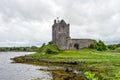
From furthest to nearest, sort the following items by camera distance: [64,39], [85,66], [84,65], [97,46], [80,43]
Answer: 1. [80,43]
2. [97,46]
3. [64,39]
4. [84,65]
5. [85,66]

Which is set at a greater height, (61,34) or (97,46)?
(61,34)

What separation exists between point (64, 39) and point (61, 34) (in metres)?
2.82

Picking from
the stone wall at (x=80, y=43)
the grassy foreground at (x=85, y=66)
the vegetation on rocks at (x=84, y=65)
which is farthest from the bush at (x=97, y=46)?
the grassy foreground at (x=85, y=66)

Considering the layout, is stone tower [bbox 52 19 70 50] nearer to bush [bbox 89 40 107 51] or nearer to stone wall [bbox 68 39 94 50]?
A: stone wall [bbox 68 39 94 50]

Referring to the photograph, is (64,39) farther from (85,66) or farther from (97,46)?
(85,66)

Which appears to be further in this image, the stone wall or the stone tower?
the stone wall

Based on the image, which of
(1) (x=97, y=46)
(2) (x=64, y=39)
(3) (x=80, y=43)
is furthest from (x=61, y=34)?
(1) (x=97, y=46)

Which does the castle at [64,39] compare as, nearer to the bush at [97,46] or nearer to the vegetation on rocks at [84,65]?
the bush at [97,46]

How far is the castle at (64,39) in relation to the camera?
11469cm

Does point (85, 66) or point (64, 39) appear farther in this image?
point (64, 39)

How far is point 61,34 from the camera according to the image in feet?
379

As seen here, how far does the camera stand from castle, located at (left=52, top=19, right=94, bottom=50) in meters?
115

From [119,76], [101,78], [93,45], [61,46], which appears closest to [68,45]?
[61,46]

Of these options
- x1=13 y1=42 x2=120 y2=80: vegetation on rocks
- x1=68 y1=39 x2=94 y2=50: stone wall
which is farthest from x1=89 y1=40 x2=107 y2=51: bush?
x1=13 y1=42 x2=120 y2=80: vegetation on rocks
